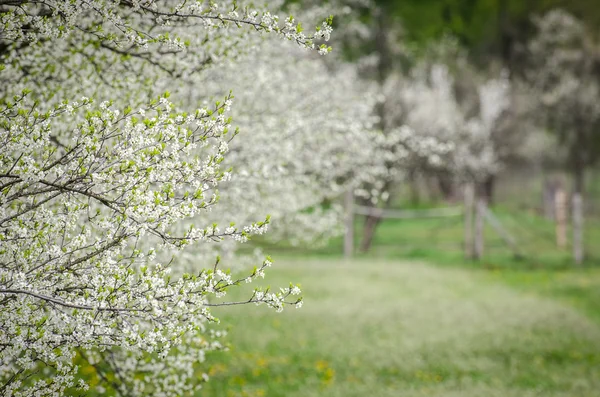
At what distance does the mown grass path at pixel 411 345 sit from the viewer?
301 inches

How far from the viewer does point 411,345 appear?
9.62 m

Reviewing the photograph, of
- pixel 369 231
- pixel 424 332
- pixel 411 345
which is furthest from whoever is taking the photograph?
pixel 369 231

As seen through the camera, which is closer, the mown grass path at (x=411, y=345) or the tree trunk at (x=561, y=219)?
the mown grass path at (x=411, y=345)

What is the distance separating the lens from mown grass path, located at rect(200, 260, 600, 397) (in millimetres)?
7648

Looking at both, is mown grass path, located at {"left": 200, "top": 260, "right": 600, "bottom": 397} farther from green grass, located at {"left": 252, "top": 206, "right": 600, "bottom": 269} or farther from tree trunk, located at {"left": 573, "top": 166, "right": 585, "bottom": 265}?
tree trunk, located at {"left": 573, "top": 166, "right": 585, "bottom": 265}

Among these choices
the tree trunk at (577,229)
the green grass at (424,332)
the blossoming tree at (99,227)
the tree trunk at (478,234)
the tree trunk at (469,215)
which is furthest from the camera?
the tree trunk at (469,215)

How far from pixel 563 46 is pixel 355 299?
25239 millimetres

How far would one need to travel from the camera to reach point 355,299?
1322cm

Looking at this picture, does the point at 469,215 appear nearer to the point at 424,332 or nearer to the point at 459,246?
the point at 459,246

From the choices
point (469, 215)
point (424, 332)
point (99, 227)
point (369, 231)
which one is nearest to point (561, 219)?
point (469, 215)

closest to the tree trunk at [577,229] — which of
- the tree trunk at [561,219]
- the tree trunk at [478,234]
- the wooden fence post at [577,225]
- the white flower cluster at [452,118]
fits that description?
the wooden fence post at [577,225]

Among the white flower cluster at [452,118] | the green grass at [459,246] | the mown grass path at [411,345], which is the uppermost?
the white flower cluster at [452,118]

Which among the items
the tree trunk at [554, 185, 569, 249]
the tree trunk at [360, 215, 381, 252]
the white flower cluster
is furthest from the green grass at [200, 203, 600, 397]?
the white flower cluster

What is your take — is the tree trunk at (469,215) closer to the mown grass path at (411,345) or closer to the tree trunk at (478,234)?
the tree trunk at (478,234)
